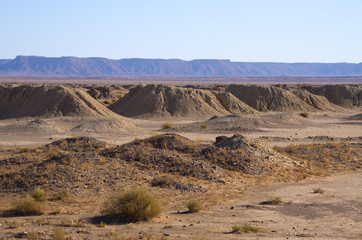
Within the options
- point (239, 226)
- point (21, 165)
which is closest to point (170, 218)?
point (239, 226)

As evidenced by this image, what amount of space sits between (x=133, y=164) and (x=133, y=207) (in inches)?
298

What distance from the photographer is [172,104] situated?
60.6 metres

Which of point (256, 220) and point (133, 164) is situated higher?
point (133, 164)

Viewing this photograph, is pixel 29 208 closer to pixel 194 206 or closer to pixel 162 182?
pixel 194 206

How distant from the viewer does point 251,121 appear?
48.2 metres

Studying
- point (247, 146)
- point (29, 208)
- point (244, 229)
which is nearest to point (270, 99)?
point (247, 146)

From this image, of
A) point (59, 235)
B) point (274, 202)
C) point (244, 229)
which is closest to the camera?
point (59, 235)

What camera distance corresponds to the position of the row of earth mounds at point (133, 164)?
703 inches

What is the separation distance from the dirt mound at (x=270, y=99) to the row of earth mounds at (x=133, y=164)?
46664 millimetres

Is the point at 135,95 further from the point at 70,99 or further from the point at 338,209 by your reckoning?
the point at 338,209

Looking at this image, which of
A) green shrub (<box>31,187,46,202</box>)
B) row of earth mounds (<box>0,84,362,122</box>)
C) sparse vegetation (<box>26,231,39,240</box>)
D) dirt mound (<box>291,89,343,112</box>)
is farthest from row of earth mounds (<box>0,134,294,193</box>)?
dirt mound (<box>291,89,343,112</box>)

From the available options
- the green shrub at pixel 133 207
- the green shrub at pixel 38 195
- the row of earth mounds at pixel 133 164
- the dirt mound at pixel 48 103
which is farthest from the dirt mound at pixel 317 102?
the green shrub at pixel 133 207

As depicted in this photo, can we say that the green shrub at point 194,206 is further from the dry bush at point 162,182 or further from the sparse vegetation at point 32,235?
the sparse vegetation at point 32,235

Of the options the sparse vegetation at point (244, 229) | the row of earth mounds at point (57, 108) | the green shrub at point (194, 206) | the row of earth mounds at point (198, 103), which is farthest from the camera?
the row of earth mounds at point (198, 103)
